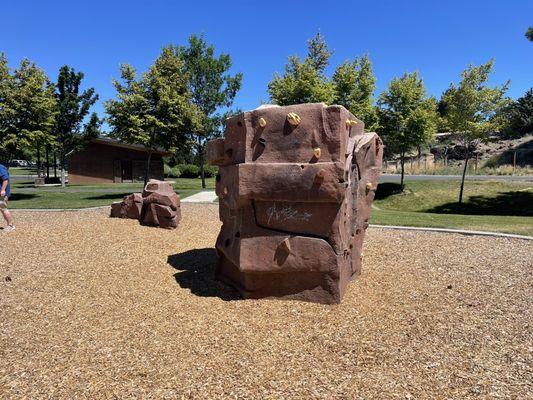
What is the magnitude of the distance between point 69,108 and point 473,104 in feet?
87.9

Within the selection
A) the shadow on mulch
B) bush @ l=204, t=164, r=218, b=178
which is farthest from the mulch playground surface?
bush @ l=204, t=164, r=218, b=178

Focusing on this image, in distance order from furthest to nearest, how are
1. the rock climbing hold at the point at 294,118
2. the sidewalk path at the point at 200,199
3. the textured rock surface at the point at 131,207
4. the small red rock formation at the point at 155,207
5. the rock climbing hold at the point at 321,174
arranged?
the sidewalk path at the point at 200,199 → the textured rock surface at the point at 131,207 → the small red rock formation at the point at 155,207 → the rock climbing hold at the point at 294,118 → the rock climbing hold at the point at 321,174

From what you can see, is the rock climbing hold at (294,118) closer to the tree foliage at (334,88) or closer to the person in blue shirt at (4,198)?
the person in blue shirt at (4,198)

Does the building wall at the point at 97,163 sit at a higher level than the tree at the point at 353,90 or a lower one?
lower

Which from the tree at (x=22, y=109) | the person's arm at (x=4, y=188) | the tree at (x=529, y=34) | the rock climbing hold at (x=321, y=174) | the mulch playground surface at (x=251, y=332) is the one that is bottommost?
the mulch playground surface at (x=251, y=332)

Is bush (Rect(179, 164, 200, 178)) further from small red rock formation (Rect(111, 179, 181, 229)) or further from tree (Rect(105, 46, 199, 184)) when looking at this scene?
small red rock formation (Rect(111, 179, 181, 229))

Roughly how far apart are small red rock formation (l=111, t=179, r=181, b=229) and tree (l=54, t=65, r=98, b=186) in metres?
21.2

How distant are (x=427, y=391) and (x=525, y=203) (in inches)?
689

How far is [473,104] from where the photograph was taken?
17.1 metres

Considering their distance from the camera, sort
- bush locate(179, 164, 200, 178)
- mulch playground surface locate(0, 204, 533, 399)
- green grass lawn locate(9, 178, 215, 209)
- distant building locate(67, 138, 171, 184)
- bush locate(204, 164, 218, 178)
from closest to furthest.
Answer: mulch playground surface locate(0, 204, 533, 399), green grass lawn locate(9, 178, 215, 209), distant building locate(67, 138, 171, 184), bush locate(204, 164, 218, 178), bush locate(179, 164, 200, 178)

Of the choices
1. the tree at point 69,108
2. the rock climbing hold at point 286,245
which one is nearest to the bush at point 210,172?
the tree at point 69,108

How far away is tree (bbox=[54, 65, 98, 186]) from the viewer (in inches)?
1092

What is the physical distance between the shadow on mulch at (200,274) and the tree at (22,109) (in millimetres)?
12215

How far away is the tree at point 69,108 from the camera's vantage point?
91.0 feet
